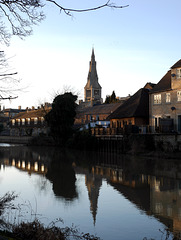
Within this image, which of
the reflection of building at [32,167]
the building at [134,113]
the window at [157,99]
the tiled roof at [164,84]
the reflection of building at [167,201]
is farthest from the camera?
the building at [134,113]

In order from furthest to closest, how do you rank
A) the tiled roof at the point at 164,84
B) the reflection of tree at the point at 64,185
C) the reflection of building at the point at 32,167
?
the tiled roof at the point at 164,84 < the reflection of building at the point at 32,167 < the reflection of tree at the point at 64,185

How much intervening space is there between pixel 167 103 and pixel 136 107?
5964mm

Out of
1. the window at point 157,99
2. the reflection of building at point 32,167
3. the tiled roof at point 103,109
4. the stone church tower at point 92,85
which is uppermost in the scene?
the stone church tower at point 92,85

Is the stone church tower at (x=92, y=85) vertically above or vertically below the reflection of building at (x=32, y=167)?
above

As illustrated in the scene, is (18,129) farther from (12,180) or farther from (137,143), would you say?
(12,180)

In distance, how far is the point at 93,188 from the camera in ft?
51.7

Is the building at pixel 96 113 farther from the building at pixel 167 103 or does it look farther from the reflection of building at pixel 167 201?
the reflection of building at pixel 167 201

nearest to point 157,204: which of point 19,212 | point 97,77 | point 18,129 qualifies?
point 19,212

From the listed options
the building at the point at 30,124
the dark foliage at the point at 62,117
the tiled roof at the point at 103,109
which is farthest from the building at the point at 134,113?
the building at the point at 30,124

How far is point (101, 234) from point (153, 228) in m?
1.69

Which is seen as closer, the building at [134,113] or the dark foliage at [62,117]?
the building at [134,113]

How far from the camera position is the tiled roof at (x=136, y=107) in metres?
39.4

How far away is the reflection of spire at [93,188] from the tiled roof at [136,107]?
67.1 feet

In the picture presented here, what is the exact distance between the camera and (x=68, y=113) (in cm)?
4900
